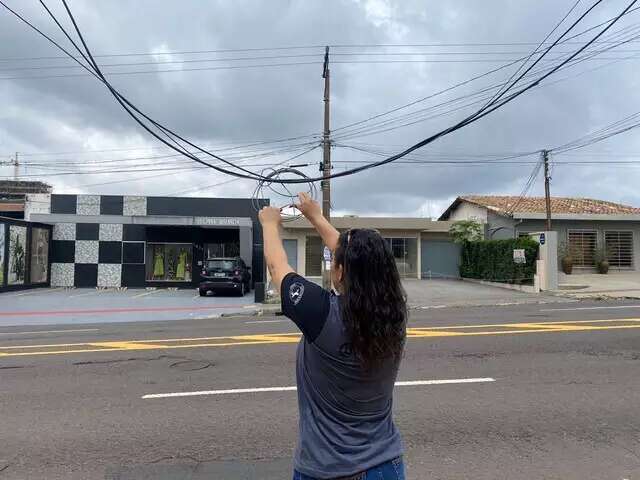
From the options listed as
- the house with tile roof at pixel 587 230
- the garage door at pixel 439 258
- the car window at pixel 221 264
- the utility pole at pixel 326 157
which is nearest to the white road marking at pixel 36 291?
the car window at pixel 221 264

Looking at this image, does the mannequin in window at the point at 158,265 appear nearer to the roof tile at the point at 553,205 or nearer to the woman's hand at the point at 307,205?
the roof tile at the point at 553,205

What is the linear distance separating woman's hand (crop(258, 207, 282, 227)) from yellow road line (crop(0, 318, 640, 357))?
24.7 feet

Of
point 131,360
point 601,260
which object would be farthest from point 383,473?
point 601,260

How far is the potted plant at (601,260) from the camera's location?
1078 inches

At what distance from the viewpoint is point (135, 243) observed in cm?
2744

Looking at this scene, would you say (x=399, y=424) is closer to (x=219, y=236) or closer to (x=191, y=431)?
(x=191, y=431)

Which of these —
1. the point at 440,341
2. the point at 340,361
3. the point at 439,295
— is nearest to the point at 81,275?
the point at 439,295

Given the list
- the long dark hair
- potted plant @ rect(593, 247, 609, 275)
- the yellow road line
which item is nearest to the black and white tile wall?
the yellow road line

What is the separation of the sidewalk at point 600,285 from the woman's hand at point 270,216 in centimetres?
1986

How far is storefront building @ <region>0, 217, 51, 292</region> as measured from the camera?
23281 mm

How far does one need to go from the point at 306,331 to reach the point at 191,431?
3449 millimetres

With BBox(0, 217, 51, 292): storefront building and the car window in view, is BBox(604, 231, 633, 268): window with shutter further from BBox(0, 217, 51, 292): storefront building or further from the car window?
BBox(0, 217, 51, 292): storefront building

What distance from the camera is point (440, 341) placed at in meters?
9.52

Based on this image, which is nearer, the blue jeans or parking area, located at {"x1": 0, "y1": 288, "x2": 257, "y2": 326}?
the blue jeans
